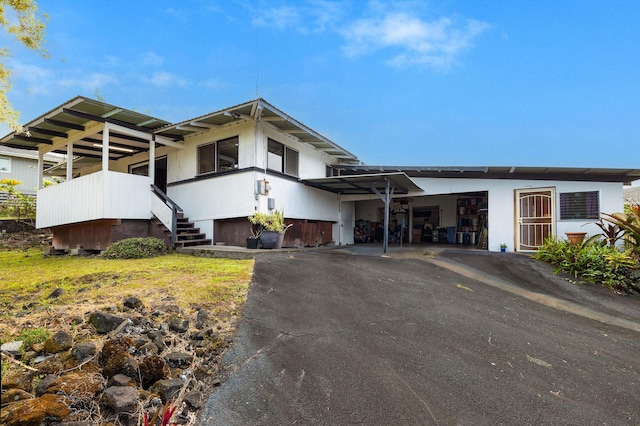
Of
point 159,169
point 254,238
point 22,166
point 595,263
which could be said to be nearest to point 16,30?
point 254,238

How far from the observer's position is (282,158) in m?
10.9

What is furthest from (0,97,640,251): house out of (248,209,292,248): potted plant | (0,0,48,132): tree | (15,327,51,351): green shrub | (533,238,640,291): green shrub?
(15,327,51,351): green shrub

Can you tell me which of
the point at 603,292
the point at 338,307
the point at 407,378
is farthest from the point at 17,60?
the point at 603,292

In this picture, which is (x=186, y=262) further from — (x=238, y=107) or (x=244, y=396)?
(x=244, y=396)

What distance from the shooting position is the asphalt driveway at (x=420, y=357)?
2408 mm

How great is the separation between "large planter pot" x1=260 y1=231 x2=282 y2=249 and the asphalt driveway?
2935 millimetres

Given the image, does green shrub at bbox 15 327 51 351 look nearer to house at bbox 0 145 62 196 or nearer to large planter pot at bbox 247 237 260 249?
large planter pot at bbox 247 237 260 249

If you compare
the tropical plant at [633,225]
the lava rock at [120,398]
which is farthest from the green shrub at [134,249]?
the tropical plant at [633,225]

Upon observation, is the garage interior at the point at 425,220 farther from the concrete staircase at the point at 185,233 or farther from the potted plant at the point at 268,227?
the concrete staircase at the point at 185,233

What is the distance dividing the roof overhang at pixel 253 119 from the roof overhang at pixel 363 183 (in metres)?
1.60

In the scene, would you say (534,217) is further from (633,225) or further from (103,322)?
(103,322)

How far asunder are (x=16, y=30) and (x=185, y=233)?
19.9 ft

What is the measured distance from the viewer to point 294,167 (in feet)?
38.1

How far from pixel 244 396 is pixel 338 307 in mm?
2255
